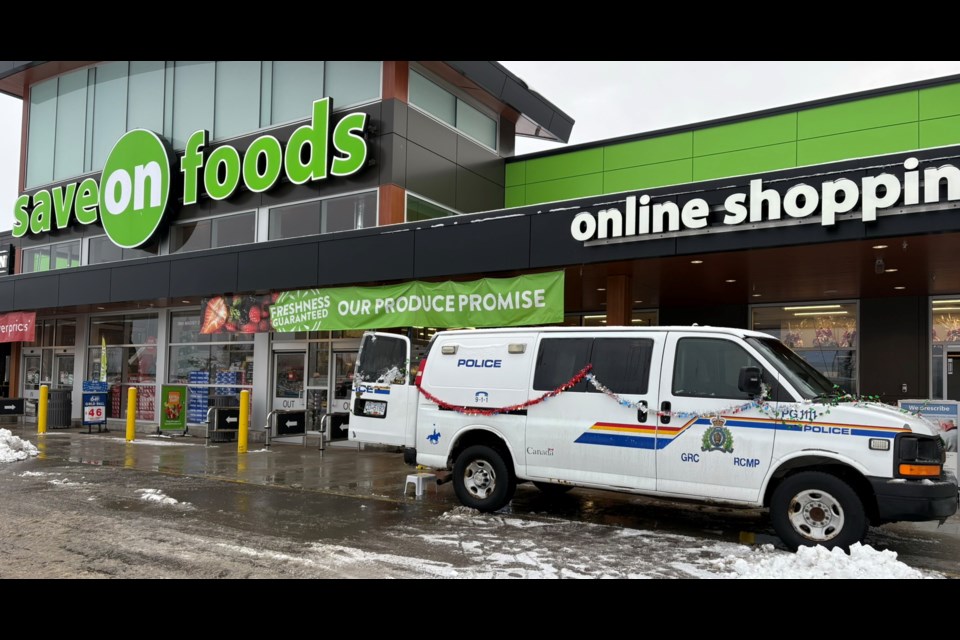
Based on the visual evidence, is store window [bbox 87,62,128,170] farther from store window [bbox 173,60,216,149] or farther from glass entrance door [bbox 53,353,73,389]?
glass entrance door [bbox 53,353,73,389]

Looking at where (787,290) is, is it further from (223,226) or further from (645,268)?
(223,226)

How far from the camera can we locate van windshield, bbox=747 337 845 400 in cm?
748

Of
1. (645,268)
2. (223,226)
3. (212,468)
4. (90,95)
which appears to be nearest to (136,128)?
(90,95)

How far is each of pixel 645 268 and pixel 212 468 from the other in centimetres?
838

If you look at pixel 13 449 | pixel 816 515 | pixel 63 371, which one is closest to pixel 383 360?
pixel 816 515

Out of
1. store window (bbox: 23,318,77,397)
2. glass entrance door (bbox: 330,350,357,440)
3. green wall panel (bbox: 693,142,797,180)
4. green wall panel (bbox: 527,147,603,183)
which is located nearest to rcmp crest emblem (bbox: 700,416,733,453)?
glass entrance door (bbox: 330,350,357,440)

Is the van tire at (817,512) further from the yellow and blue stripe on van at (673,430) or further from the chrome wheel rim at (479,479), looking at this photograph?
the chrome wheel rim at (479,479)

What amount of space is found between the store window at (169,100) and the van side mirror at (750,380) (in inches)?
508

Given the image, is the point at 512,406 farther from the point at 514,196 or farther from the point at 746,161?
the point at 514,196

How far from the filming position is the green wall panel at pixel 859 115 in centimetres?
1612

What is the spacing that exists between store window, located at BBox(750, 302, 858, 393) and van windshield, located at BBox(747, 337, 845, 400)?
765cm

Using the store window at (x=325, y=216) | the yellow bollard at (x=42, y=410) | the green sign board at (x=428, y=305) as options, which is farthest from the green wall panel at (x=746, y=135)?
the yellow bollard at (x=42, y=410)

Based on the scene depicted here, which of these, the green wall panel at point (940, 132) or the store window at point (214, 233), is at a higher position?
the green wall panel at point (940, 132)

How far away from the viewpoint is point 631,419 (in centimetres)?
827
